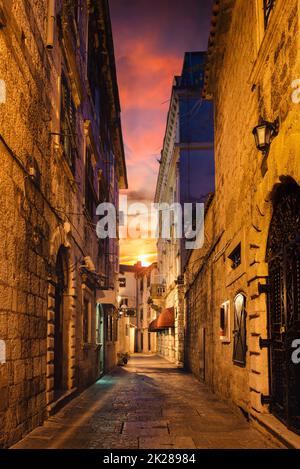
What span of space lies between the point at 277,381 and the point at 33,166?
14.5ft

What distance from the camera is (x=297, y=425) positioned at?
6055mm

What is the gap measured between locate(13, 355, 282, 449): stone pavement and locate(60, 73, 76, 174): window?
15.9 ft

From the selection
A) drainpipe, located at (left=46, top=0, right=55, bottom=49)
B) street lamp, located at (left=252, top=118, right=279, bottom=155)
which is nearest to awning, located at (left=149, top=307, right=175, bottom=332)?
drainpipe, located at (left=46, top=0, right=55, bottom=49)

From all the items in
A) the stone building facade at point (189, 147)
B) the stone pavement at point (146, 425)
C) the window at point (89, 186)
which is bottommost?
the stone pavement at point (146, 425)

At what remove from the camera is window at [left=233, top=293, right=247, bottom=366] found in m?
8.64

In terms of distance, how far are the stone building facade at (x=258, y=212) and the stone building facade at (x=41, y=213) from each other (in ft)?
10.3

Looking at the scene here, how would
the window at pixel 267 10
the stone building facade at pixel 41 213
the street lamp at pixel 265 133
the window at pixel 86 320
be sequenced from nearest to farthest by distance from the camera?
the stone building facade at pixel 41 213 < the street lamp at pixel 265 133 < the window at pixel 267 10 < the window at pixel 86 320

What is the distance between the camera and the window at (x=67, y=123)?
10195 mm

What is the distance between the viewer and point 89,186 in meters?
15.6

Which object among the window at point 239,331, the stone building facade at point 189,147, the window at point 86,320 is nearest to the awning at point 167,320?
the stone building facade at point 189,147

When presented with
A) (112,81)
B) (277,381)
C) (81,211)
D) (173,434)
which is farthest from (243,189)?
(112,81)

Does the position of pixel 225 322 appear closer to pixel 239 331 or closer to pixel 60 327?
pixel 239 331

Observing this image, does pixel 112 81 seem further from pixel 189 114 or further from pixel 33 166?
pixel 33 166

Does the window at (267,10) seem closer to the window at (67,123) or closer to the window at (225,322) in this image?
the window at (67,123)
